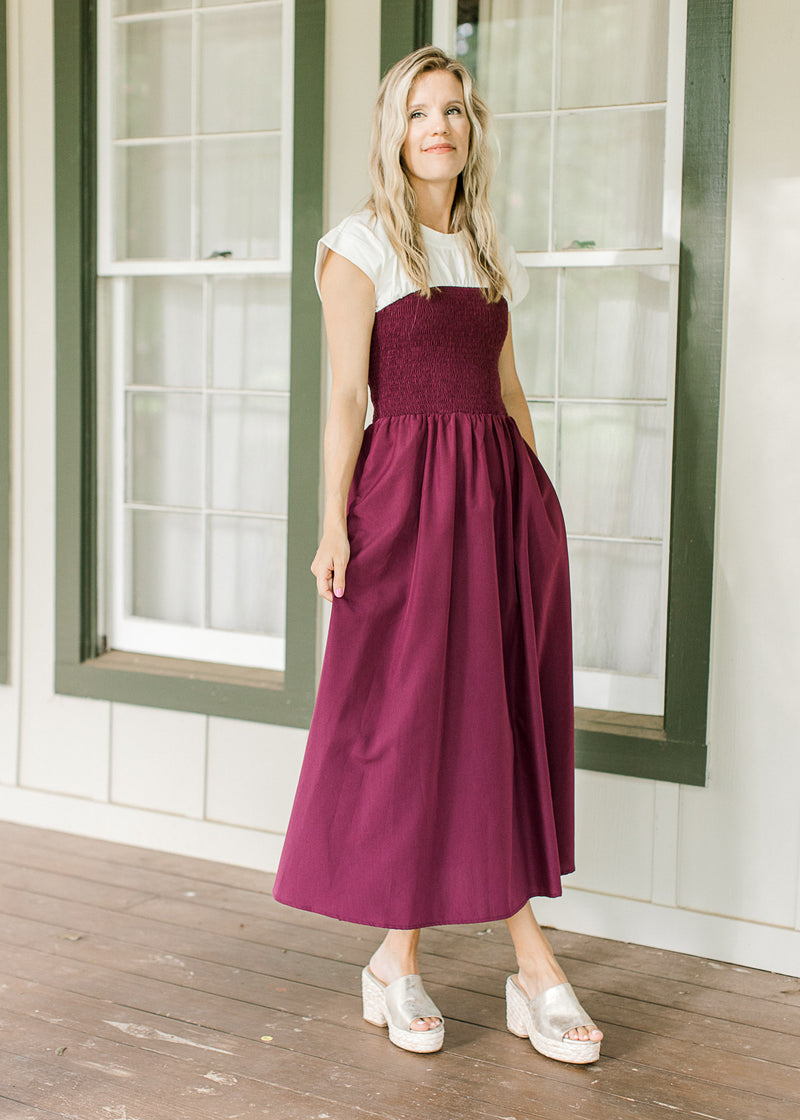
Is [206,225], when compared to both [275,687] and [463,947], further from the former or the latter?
[463,947]

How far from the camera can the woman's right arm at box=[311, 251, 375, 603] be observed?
2.23m

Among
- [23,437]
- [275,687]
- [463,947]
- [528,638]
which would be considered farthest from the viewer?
[23,437]

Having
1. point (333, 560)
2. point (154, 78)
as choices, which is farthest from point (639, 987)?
point (154, 78)

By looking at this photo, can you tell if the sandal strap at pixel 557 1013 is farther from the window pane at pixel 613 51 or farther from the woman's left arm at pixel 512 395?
the window pane at pixel 613 51

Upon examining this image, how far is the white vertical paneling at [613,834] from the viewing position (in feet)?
9.11

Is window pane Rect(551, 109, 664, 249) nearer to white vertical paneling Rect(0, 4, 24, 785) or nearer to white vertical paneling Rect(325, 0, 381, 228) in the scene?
white vertical paneling Rect(325, 0, 381, 228)

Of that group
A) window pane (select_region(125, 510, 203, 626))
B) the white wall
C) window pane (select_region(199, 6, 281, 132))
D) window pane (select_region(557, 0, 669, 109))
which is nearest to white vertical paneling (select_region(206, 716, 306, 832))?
the white wall

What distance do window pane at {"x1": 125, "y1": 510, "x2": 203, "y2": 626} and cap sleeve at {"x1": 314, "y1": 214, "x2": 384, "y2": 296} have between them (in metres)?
1.38

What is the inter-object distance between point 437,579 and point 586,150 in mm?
1353

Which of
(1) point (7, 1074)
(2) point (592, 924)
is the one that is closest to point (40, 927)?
(1) point (7, 1074)

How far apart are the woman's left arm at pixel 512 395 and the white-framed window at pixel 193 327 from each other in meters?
0.94

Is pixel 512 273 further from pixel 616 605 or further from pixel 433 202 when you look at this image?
pixel 616 605

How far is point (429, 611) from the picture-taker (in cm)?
216

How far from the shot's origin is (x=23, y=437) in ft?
11.5
